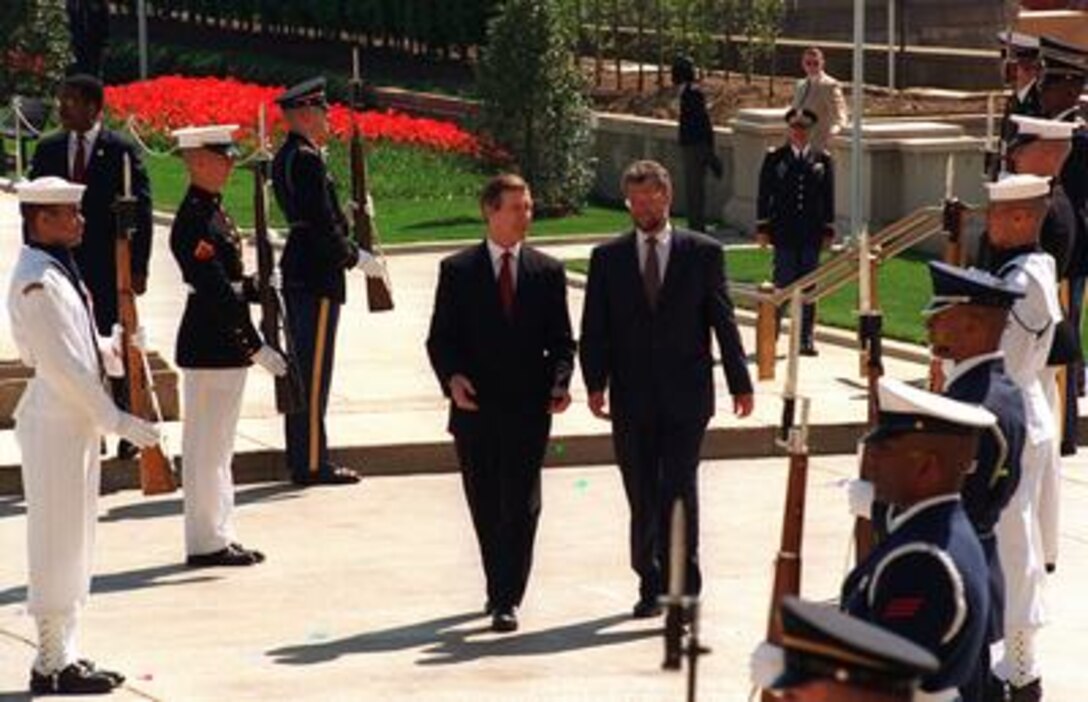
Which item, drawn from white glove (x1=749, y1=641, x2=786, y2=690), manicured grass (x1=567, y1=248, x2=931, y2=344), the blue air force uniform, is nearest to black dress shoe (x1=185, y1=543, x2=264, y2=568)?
the blue air force uniform

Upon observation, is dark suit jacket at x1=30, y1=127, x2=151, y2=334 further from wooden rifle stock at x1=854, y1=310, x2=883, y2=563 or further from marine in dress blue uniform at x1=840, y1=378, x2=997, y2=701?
marine in dress blue uniform at x1=840, y1=378, x2=997, y2=701

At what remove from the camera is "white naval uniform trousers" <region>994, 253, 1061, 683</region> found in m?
11.8

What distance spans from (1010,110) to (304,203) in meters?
3.89

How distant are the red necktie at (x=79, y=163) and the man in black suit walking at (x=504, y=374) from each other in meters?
3.53

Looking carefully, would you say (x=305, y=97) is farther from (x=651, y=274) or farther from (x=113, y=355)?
(x=113, y=355)

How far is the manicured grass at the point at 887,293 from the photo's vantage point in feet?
71.1

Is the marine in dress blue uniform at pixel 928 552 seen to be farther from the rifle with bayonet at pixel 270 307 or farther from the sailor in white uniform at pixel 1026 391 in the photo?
the rifle with bayonet at pixel 270 307

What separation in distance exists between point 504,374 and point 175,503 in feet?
11.4

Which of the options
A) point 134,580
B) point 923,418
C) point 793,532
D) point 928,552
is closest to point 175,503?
point 134,580

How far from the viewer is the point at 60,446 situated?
40.1 feet

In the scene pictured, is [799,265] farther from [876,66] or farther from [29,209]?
[876,66]

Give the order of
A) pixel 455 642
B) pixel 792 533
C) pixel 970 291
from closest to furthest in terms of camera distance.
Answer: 1. pixel 792 533
2. pixel 970 291
3. pixel 455 642


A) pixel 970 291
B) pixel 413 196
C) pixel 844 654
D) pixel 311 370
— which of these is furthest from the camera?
pixel 413 196

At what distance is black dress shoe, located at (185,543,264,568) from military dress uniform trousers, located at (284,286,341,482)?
1780 mm
